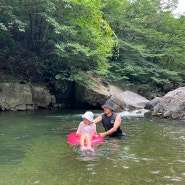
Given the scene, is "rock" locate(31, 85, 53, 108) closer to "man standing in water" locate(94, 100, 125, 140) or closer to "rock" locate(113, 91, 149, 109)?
"rock" locate(113, 91, 149, 109)

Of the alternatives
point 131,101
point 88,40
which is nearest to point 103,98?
point 131,101

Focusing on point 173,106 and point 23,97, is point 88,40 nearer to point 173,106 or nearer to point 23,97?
point 23,97

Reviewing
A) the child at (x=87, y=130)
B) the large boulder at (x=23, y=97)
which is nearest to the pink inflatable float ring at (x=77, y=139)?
the child at (x=87, y=130)

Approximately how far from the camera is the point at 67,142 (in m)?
7.87

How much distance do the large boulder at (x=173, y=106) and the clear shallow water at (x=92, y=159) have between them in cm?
355

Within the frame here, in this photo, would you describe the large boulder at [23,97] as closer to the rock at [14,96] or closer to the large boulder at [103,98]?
the rock at [14,96]

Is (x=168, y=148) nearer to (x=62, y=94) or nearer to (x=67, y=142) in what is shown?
(x=67, y=142)

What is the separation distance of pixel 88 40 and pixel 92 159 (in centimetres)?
1092

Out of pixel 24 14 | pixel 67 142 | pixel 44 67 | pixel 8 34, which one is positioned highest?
pixel 24 14

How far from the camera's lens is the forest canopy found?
15.6 m

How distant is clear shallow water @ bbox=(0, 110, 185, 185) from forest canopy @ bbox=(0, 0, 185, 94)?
22.3 ft

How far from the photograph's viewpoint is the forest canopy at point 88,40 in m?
15.6

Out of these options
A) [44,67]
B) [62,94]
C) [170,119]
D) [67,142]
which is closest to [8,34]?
[44,67]

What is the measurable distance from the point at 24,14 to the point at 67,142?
10875 millimetres
